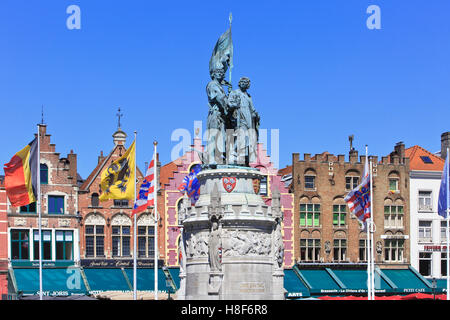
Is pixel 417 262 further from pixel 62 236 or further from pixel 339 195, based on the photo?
pixel 62 236

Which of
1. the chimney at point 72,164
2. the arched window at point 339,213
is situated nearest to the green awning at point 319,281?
the arched window at point 339,213

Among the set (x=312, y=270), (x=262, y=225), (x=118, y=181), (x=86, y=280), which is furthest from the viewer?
(x=312, y=270)

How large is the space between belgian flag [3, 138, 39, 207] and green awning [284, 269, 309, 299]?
80.2 ft

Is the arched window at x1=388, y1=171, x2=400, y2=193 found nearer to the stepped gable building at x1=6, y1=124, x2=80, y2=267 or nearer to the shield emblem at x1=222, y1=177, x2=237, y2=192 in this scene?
the stepped gable building at x1=6, y1=124, x2=80, y2=267

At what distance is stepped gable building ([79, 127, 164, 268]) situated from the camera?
183ft

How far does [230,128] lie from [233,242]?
4.55m

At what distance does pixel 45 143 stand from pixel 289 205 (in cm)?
1965

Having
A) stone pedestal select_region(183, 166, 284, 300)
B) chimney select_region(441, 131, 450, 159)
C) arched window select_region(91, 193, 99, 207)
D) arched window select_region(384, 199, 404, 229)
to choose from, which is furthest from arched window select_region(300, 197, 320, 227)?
stone pedestal select_region(183, 166, 284, 300)

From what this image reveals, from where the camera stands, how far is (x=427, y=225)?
210 ft

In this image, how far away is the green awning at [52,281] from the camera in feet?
169

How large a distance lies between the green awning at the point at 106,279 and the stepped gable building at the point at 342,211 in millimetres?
14282
